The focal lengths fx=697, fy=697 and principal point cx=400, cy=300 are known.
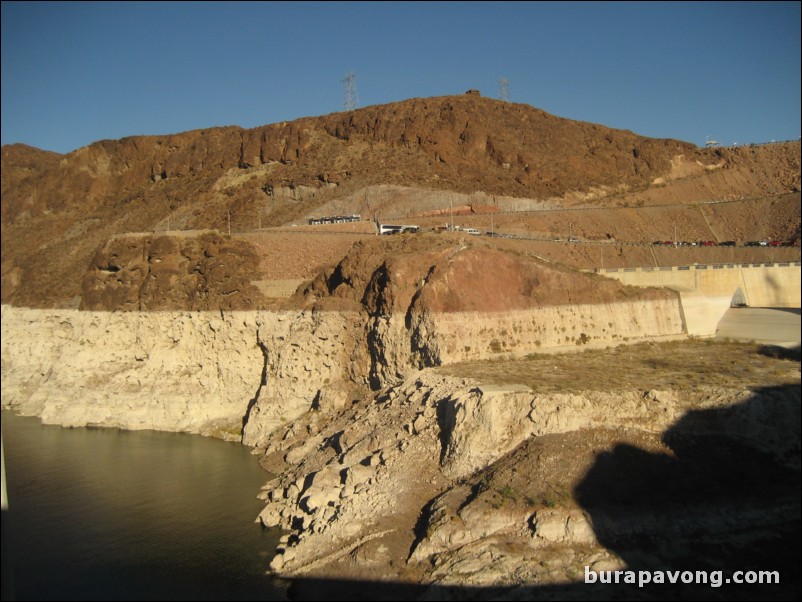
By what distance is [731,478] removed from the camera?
77.2 feet

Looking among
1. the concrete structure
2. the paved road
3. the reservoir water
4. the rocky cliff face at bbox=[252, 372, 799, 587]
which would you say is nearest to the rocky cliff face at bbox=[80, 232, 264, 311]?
the reservoir water

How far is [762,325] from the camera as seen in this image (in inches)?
1497

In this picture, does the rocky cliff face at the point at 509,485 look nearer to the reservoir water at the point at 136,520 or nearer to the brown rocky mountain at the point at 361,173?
the reservoir water at the point at 136,520

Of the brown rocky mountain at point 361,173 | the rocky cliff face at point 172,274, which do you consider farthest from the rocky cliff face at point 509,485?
the brown rocky mountain at point 361,173

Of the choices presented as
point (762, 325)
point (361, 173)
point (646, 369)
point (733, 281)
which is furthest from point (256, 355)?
point (361, 173)

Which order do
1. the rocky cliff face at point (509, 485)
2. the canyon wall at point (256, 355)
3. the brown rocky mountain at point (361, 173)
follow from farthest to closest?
the brown rocky mountain at point (361, 173)
the canyon wall at point (256, 355)
the rocky cliff face at point (509, 485)

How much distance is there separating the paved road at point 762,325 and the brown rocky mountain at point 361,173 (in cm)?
2609

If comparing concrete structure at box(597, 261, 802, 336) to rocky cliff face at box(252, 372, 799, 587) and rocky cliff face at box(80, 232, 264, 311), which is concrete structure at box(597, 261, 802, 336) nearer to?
rocky cliff face at box(252, 372, 799, 587)

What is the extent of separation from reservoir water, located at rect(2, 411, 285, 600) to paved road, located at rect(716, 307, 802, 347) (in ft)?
87.3

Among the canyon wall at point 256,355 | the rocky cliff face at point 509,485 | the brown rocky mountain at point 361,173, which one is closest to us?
the rocky cliff face at point 509,485

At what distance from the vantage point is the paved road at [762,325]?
35906mm

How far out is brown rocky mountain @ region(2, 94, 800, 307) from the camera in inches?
2702

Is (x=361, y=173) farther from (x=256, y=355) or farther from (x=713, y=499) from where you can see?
(x=713, y=499)

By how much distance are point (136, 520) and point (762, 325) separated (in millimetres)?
32745
